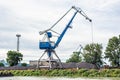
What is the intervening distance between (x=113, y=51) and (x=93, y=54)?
43.9 ft

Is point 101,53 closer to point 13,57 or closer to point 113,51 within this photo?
point 113,51

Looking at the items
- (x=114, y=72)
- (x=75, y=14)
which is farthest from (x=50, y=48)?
(x=114, y=72)

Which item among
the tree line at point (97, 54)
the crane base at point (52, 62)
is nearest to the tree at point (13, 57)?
the tree line at point (97, 54)

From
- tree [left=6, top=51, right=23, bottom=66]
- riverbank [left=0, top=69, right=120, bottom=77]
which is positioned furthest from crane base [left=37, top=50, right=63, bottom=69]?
tree [left=6, top=51, right=23, bottom=66]

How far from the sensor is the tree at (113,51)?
10053 centimetres

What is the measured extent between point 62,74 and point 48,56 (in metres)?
19.2

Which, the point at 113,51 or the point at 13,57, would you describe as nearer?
the point at 113,51

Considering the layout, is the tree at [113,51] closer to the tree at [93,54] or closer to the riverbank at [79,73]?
the tree at [93,54]

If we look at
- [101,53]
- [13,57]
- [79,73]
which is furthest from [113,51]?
[13,57]

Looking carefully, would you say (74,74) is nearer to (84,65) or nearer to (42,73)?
(42,73)

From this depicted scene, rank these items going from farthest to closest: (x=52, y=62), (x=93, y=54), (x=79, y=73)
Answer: (x=93, y=54)
(x=52, y=62)
(x=79, y=73)

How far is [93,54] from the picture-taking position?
113562 mm

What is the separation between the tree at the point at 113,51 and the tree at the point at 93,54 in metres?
10.2

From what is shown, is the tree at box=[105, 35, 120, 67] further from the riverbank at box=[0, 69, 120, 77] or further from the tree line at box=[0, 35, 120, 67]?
the riverbank at box=[0, 69, 120, 77]
